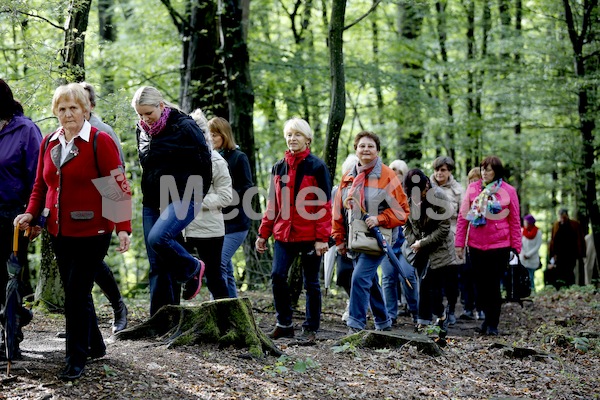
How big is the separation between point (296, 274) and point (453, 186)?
2628 mm

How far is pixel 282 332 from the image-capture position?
6.97m

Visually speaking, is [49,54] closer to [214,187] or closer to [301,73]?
[214,187]

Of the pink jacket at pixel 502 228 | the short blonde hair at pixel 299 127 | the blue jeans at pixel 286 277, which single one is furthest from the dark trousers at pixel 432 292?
the short blonde hair at pixel 299 127

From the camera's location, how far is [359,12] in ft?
74.6

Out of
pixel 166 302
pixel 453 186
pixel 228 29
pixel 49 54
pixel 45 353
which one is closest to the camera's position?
pixel 45 353

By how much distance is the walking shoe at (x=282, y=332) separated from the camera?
694 cm

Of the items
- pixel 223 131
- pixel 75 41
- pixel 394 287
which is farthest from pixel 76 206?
pixel 394 287

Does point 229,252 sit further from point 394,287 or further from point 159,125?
point 394,287

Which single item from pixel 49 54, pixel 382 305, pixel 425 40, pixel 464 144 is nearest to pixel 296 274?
pixel 382 305

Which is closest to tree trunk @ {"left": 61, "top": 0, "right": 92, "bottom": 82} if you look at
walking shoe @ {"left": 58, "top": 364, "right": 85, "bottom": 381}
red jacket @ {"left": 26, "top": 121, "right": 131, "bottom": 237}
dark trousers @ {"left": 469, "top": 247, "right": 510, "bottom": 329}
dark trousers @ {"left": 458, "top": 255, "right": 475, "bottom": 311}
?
red jacket @ {"left": 26, "top": 121, "right": 131, "bottom": 237}

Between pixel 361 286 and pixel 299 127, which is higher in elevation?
pixel 299 127

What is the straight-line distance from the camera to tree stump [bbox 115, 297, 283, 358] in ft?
19.0

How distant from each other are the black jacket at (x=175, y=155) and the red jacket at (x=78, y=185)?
124 cm

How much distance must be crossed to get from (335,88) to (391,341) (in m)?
4.15
